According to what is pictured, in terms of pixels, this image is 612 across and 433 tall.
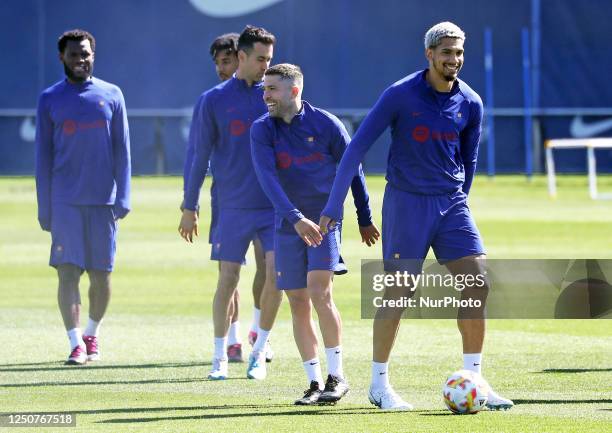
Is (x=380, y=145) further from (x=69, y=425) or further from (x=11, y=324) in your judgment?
(x=69, y=425)

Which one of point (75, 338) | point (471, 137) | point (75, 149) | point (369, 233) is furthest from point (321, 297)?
point (75, 149)

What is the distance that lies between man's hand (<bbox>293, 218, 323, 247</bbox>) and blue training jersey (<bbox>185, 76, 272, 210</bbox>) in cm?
217

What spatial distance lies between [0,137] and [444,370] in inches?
1369

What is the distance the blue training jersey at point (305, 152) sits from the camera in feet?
33.1

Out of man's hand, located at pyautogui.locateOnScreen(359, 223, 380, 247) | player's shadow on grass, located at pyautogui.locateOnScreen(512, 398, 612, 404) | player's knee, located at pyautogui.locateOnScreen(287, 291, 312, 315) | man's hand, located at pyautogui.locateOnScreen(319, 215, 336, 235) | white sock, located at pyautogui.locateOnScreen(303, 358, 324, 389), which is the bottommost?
player's shadow on grass, located at pyautogui.locateOnScreen(512, 398, 612, 404)

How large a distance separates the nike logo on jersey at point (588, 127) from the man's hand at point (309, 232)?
36270mm

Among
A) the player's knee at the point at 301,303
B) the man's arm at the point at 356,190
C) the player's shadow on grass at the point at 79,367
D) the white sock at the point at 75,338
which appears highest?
the man's arm at the point at 356,190

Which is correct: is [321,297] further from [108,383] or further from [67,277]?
[67,277]

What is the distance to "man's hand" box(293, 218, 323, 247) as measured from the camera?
9.60 meters

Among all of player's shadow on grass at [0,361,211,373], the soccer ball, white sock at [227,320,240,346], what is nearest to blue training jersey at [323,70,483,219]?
the soccer ball

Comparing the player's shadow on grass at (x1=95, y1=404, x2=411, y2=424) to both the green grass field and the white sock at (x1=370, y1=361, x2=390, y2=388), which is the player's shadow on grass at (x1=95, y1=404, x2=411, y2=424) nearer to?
the green grass field

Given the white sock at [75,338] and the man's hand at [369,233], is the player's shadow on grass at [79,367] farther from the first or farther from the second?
the man's hand at [369,233]

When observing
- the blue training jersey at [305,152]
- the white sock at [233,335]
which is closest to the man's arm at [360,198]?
the blue training jersey at [305,152]

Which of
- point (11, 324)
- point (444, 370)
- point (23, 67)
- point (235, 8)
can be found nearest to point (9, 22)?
point (23, 67)
